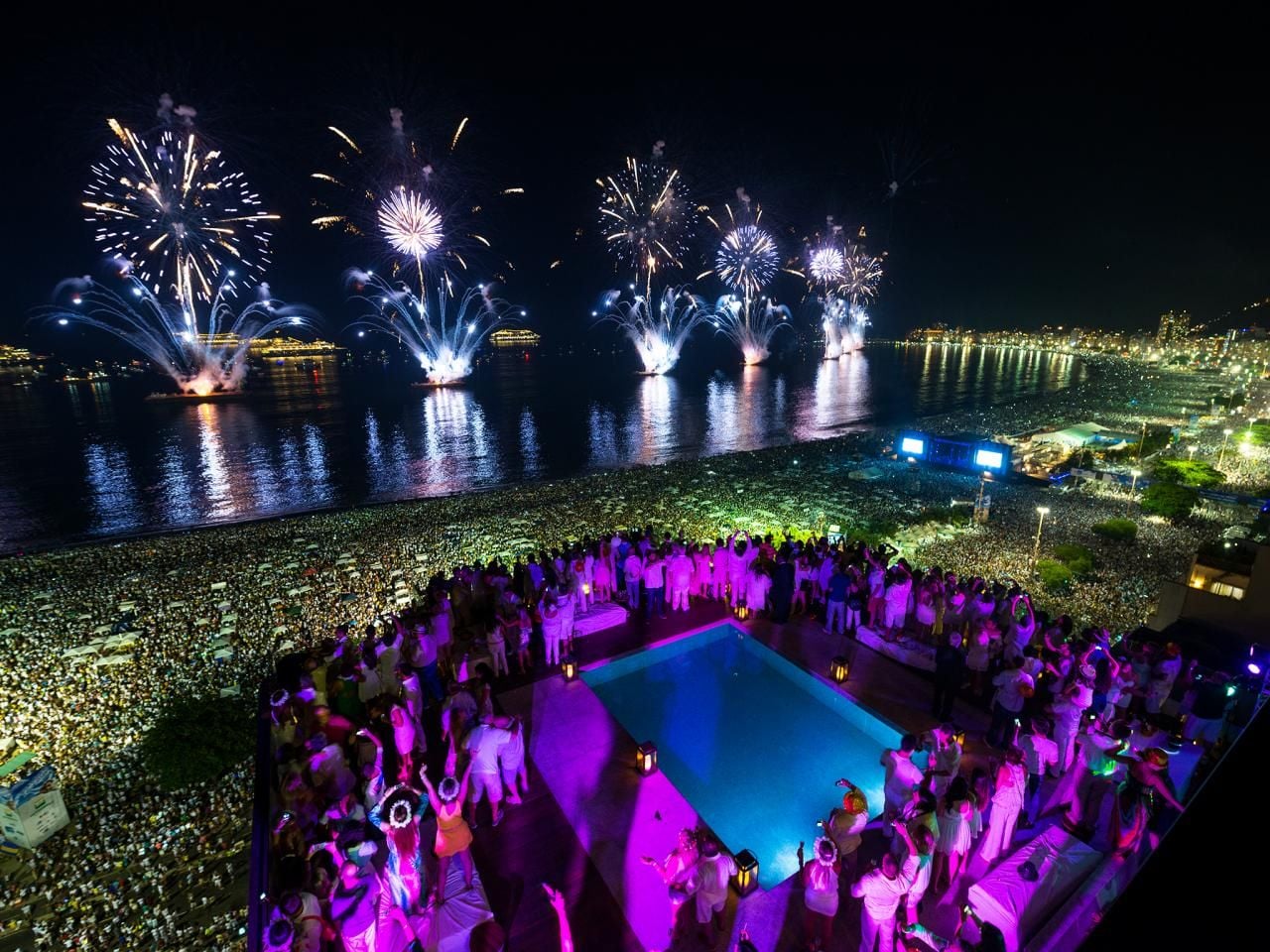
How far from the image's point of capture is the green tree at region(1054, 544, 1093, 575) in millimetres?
17906

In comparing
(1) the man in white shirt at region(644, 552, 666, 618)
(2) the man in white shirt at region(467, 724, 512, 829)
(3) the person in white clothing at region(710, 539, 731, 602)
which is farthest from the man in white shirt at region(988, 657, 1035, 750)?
(2) the man in white shirt at region(467, 724, 512, 829)

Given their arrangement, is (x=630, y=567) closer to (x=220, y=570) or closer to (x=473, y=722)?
(x=473, y=722)

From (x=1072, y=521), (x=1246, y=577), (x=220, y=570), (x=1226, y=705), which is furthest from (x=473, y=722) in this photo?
(x=1072, y=521)

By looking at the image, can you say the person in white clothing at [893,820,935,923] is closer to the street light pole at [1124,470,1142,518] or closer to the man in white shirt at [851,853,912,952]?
the man in white shirt at [851,853,912,952]

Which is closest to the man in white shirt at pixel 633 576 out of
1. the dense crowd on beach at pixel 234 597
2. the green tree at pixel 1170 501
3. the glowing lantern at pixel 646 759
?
the dense crowd on beach at pixel 234 597

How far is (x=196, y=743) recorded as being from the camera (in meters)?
9.93

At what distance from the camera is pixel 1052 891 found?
6.04 metres

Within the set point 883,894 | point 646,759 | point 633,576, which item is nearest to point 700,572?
point 633,576

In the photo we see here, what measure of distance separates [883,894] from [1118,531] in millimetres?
21089

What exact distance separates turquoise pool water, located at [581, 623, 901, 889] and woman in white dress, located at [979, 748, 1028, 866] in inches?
90.5

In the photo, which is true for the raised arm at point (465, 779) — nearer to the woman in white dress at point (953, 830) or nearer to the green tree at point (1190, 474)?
the woman in white dress at point (953, 830)

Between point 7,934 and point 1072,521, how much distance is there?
29.4m

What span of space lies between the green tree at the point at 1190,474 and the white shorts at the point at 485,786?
3242cm

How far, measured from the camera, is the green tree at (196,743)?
958 centimetres
